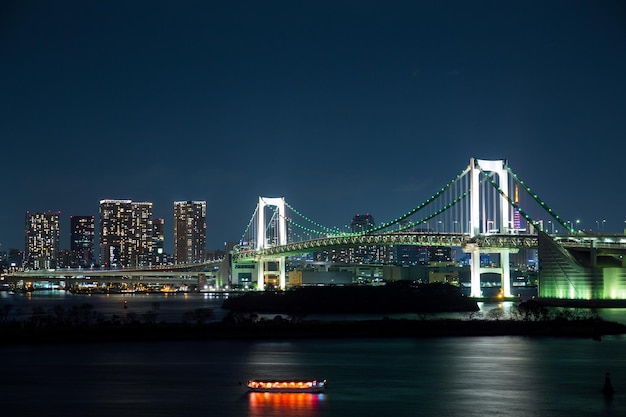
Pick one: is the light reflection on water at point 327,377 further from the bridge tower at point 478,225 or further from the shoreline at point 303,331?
the bridge tower at point 478,225

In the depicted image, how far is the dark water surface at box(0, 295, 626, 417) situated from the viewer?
899 inches

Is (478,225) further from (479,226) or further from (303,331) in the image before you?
(303,331)

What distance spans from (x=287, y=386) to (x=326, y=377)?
2932 mm

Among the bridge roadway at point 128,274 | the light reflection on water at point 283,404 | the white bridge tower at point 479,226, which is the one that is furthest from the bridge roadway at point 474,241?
the bridge roadway at point 128,274

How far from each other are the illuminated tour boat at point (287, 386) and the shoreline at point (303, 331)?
15.1 m

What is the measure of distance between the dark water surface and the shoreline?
1909mm

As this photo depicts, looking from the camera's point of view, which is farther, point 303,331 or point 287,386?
point 303,331

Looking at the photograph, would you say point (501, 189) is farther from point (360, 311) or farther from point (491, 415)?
point (491, 415)

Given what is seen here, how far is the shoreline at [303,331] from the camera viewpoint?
39.8m

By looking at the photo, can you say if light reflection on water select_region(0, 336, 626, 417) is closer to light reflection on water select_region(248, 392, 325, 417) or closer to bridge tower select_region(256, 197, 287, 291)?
light reflection on water select_region(248, 392, 325, 417)

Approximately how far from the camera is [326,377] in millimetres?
27641

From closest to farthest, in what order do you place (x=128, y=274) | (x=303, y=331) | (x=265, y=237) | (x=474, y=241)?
(x=303, y=331), (x=474, y=241), (x=265, y=237), (x=128, y=274)

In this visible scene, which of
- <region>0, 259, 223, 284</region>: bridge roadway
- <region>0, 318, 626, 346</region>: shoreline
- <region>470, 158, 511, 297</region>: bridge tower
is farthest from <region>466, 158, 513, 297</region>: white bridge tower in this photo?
<region>0, 259, 223, 284</region>: bridge roadway

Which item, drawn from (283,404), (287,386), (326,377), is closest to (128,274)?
(326,377)
